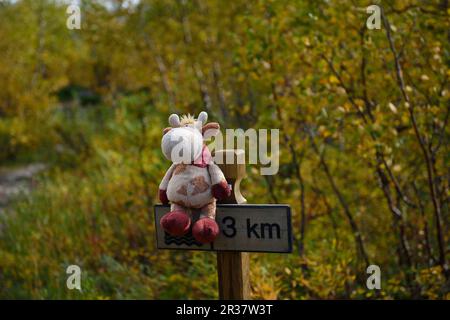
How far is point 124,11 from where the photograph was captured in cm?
732

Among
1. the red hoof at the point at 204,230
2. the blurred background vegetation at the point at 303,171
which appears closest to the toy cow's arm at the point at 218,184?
the red hoof at the point at 204,230

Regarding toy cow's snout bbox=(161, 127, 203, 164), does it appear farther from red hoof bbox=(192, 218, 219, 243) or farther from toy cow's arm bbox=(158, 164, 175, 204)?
red hoof bbox=(192, 218, 219, 243)

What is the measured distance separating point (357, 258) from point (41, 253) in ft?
8.56

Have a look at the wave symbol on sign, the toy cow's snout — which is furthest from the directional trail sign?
the toy cow's snout

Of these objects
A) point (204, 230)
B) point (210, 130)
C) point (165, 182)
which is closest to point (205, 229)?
point (204, 230)

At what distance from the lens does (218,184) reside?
2.12 m

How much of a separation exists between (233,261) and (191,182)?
16.2 inches

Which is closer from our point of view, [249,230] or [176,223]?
[176,223]

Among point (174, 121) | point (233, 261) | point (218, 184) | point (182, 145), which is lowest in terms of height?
point (233, 261)

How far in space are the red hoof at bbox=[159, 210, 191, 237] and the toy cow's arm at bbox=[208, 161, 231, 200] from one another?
0.14 m

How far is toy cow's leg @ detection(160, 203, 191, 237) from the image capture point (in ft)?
6.88

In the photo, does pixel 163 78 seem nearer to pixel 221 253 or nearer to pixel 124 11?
pixel 124 11

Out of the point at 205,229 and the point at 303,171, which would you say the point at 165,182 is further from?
the point at 303,171

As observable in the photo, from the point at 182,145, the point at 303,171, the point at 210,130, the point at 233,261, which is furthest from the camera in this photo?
the point at 303,171
